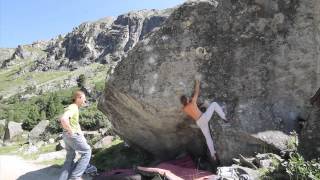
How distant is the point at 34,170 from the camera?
1808 cm

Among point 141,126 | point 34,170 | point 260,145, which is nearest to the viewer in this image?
point 260,145

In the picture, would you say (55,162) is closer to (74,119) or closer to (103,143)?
(103,143)

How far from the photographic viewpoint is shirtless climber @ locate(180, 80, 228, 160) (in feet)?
48.1

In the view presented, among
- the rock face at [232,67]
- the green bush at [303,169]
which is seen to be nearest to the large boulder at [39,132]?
the rock face at [232,67]

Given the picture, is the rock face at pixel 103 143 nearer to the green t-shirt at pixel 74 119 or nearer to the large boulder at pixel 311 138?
the green t-shirt at pixel 74 119

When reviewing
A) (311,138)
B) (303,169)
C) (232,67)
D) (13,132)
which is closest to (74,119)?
(232,67)

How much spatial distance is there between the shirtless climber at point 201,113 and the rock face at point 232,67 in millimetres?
192

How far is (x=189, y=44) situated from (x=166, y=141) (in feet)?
11.5

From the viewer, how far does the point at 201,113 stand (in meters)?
14.8

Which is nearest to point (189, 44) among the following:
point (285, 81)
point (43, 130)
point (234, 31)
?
point (234, 31)

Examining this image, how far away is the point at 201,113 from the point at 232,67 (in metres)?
1.72

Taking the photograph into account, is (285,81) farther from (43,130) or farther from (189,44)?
(43,130)

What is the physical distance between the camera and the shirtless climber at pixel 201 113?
578 inches

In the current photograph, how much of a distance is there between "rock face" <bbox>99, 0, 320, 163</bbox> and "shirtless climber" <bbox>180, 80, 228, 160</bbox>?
19 centimetres
